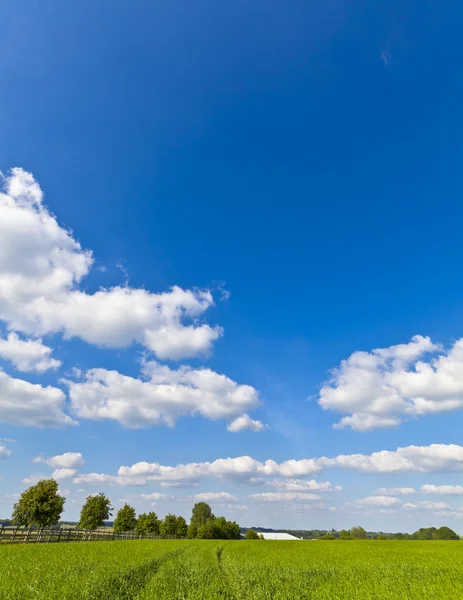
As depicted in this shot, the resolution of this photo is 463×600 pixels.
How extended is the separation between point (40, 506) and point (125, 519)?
47115 millimetres

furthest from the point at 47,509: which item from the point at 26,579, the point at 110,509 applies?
the point at 26,579

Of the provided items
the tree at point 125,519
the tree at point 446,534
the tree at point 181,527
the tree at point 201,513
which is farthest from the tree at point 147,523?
the tree at point 446,534

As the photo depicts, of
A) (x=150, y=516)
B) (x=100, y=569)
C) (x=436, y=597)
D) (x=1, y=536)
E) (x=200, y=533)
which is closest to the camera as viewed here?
(x=436, y=597)

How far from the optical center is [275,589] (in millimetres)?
19016

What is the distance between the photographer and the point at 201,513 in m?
183

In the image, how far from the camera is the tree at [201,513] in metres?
180

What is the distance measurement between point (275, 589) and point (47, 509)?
4474 centimetres

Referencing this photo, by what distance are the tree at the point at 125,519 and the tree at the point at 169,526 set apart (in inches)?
1463

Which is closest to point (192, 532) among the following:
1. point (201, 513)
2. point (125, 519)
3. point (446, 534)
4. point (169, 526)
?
point (169, 526)

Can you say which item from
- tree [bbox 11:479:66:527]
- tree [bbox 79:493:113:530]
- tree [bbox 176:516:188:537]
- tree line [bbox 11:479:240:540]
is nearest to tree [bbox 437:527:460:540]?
tree line [bbox 11:479:240:540]

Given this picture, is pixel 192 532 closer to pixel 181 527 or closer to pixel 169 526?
pixel 181 527

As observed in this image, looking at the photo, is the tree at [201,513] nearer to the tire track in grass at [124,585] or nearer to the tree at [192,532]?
the tree at [192,532]

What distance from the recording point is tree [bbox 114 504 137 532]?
8869 centimetres

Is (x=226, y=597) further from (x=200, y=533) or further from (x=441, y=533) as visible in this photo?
(x=441, y=533)
